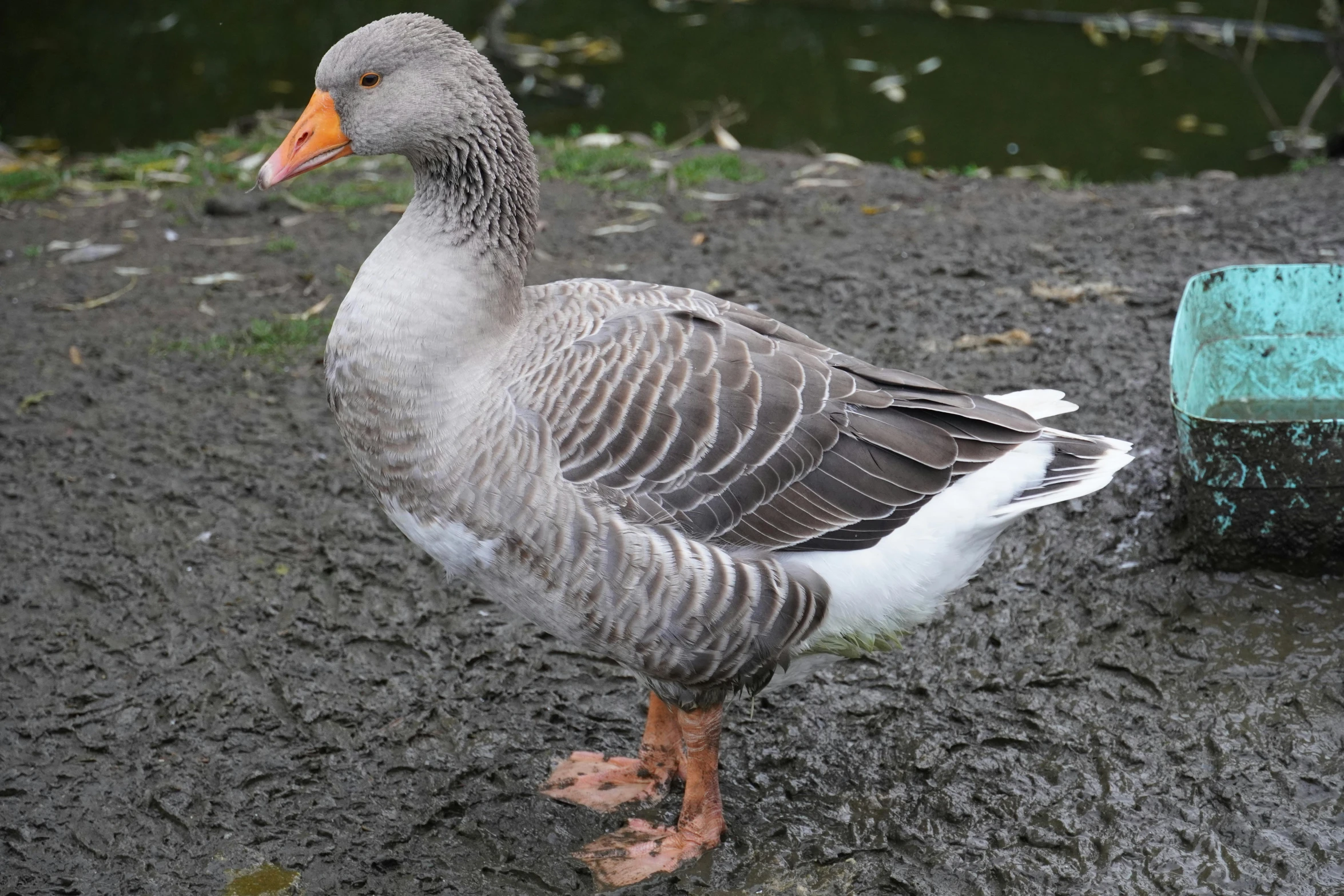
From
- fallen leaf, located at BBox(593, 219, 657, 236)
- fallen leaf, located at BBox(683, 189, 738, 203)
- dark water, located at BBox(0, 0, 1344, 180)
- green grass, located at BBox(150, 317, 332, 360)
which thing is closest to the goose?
green grass, located at BBox(150, 317, 332, 360)

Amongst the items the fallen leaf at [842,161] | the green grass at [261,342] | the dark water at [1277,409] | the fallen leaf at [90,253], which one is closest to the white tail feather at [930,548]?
the dark water at [1277,409]

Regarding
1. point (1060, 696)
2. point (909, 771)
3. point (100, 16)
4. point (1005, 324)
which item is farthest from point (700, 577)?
point (100, 16)

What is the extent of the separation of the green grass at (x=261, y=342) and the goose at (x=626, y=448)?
2558mm

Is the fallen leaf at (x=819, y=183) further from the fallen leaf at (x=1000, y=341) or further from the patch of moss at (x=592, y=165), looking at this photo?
the fallen leaf at (x=1000, y=341)

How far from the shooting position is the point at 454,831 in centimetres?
351

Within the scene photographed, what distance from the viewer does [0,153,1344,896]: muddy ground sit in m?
3.35

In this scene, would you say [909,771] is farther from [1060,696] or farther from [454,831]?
[454,831]

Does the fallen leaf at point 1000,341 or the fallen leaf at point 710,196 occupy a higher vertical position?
the fallen leaf at point 710,196

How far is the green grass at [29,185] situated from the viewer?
7.40 meters

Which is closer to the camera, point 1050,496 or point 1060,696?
point 1050,496

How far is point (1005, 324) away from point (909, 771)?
2724 mm

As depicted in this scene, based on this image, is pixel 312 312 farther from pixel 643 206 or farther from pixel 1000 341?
pixel 1000 341

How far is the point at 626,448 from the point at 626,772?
4.05ft

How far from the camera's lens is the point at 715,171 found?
24.8 feet
